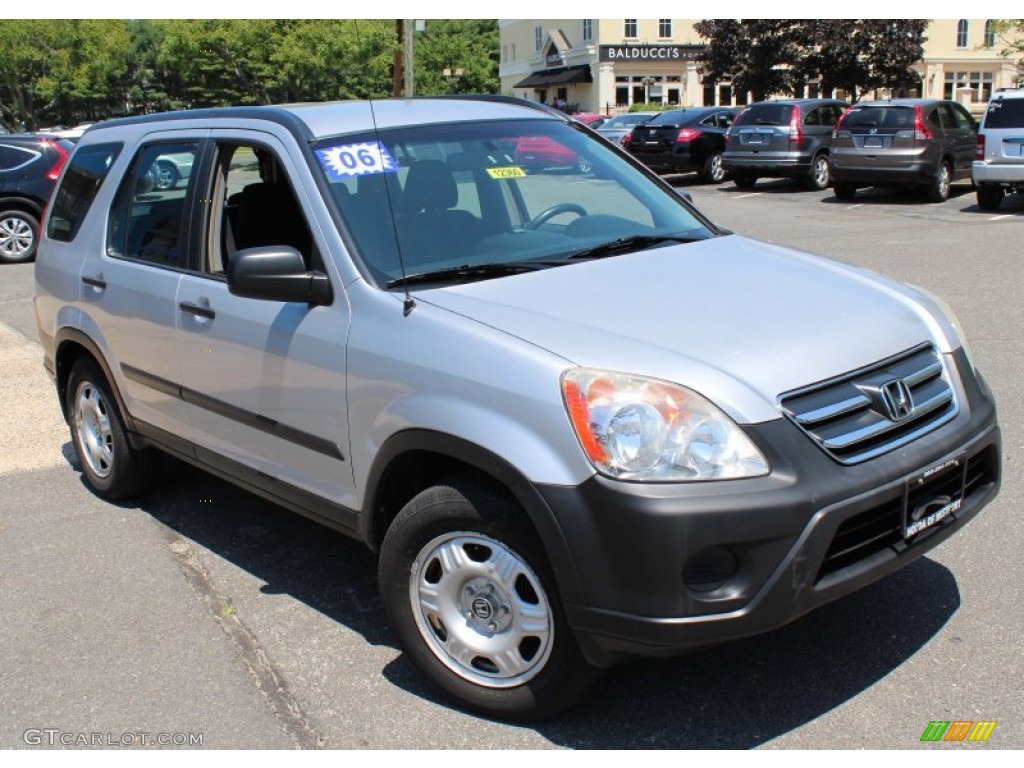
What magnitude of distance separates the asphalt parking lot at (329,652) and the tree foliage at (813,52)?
41.6 metres

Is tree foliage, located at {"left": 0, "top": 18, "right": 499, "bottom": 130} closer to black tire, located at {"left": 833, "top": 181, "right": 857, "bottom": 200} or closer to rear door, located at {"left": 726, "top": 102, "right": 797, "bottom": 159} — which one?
rear door, located at {"left": 726, "top": 102, "right": 797, "bottom": 159}

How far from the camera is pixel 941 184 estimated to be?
18.4 meters

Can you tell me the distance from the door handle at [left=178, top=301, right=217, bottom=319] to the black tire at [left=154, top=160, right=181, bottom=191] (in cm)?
64

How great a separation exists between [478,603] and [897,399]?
136 cm

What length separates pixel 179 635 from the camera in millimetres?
3996

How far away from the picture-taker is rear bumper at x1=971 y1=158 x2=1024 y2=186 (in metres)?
16.1

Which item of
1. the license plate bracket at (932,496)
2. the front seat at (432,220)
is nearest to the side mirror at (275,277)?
the front seat at (432,220)

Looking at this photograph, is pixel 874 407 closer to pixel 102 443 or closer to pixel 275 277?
pixel 275 277

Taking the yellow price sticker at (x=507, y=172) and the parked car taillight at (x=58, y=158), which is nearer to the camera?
the yellow price sticker at (x=507, y=172)

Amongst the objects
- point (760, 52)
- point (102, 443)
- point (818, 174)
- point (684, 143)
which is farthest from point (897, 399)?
point (760, 52)

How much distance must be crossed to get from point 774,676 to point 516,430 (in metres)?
1.26

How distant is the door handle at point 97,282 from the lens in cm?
492

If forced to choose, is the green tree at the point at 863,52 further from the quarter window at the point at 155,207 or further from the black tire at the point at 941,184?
→ the quarter window at the point at 155,207

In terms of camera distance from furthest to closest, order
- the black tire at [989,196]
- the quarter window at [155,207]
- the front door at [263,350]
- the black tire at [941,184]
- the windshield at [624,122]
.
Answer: the windshield at [624,122] < the black tire at [941,184] < the black tire at [989,196] < the quarter window at [155,207] < the front door at [263,350]
